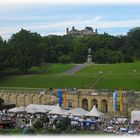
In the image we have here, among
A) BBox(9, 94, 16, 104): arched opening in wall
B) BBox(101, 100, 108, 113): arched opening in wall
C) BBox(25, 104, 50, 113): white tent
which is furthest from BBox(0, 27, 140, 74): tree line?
BBox(25, 104, 50, 113): white tent

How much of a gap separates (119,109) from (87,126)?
912 cm

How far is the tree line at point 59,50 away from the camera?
5612 centimetres

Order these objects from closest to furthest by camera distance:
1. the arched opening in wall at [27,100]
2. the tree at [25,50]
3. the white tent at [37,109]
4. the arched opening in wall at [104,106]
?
the white tent at [37,109], the arched opening in wall at [104,106], the arched opening in wall at [27,100], the tree at [25,50]

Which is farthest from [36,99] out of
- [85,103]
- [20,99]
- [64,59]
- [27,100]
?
[64,59]

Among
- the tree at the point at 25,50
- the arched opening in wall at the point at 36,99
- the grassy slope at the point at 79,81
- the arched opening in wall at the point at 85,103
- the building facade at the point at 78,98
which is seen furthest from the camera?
the tree at the point at 25,50

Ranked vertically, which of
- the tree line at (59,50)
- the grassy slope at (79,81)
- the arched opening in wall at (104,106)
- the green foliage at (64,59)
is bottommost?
the arched opening in wall at (104,106)

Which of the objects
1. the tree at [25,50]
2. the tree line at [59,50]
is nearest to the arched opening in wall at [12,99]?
the tree line at [59,50]

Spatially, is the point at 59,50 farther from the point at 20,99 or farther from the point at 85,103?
the point at 85,103

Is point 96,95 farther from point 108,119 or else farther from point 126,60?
point 126,60

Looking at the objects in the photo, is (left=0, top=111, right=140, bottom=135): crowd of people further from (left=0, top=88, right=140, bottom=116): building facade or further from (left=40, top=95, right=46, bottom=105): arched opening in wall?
(left=40, top=95, right=46, bottom=105): arched opening in wall

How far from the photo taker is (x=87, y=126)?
2961 centimetres

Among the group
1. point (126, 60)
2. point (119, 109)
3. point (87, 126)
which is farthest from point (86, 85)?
point (126, 60)

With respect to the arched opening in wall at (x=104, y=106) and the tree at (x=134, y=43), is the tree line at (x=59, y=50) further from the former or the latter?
the arched opening in wall at (x=104, y=106)

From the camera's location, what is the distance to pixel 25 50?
5622 cm
